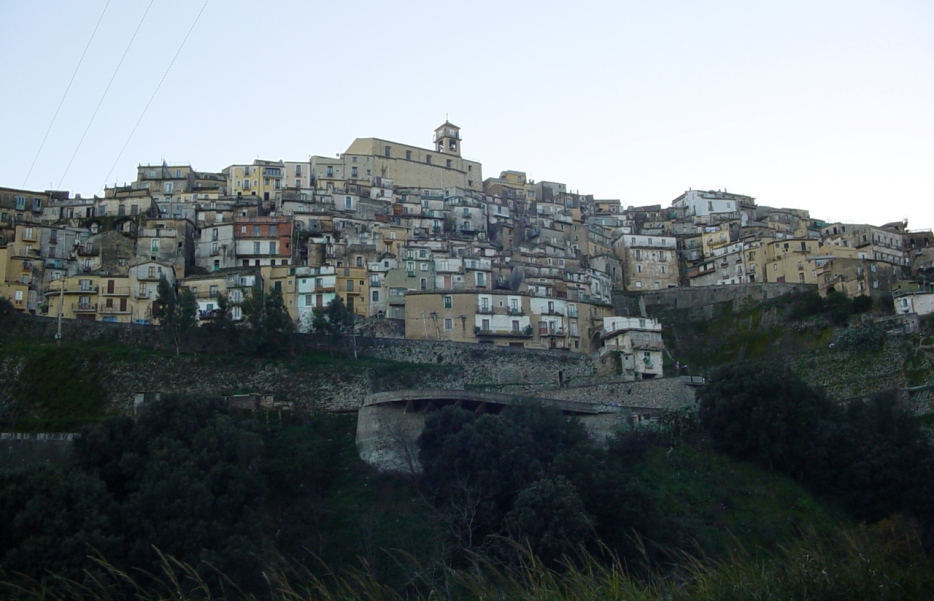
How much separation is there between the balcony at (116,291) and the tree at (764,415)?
34.3 metres

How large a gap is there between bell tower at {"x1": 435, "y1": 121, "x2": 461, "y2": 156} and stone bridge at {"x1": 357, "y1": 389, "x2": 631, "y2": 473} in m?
51.5

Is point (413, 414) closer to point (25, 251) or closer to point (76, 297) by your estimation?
point (76, 297)

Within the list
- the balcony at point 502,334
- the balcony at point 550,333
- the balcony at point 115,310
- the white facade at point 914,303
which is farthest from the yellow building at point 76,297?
the white facade at point 914,303

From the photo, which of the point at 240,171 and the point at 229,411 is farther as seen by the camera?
the point at 240,171

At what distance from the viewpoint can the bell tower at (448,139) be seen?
9256 centimetres

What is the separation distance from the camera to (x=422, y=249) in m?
65.9

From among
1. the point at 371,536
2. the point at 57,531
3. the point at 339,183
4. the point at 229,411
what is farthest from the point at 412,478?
the point at 339,183

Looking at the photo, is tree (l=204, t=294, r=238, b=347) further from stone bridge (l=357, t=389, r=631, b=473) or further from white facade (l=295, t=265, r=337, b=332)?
stone bridge (l=357, t=389, r=631, b=473)

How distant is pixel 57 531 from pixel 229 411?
10.5 metres

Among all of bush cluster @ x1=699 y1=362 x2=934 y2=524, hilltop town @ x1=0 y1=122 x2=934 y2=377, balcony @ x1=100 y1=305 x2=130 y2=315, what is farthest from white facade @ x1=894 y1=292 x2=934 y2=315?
balcony @ x1=100 y1=305 x2=130 y2=315

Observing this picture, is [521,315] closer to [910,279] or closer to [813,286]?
[813,286]

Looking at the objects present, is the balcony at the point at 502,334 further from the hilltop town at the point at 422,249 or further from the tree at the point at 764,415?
the tree at the point at 764,415

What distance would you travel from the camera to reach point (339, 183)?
8075cm

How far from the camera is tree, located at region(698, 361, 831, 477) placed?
133ft
